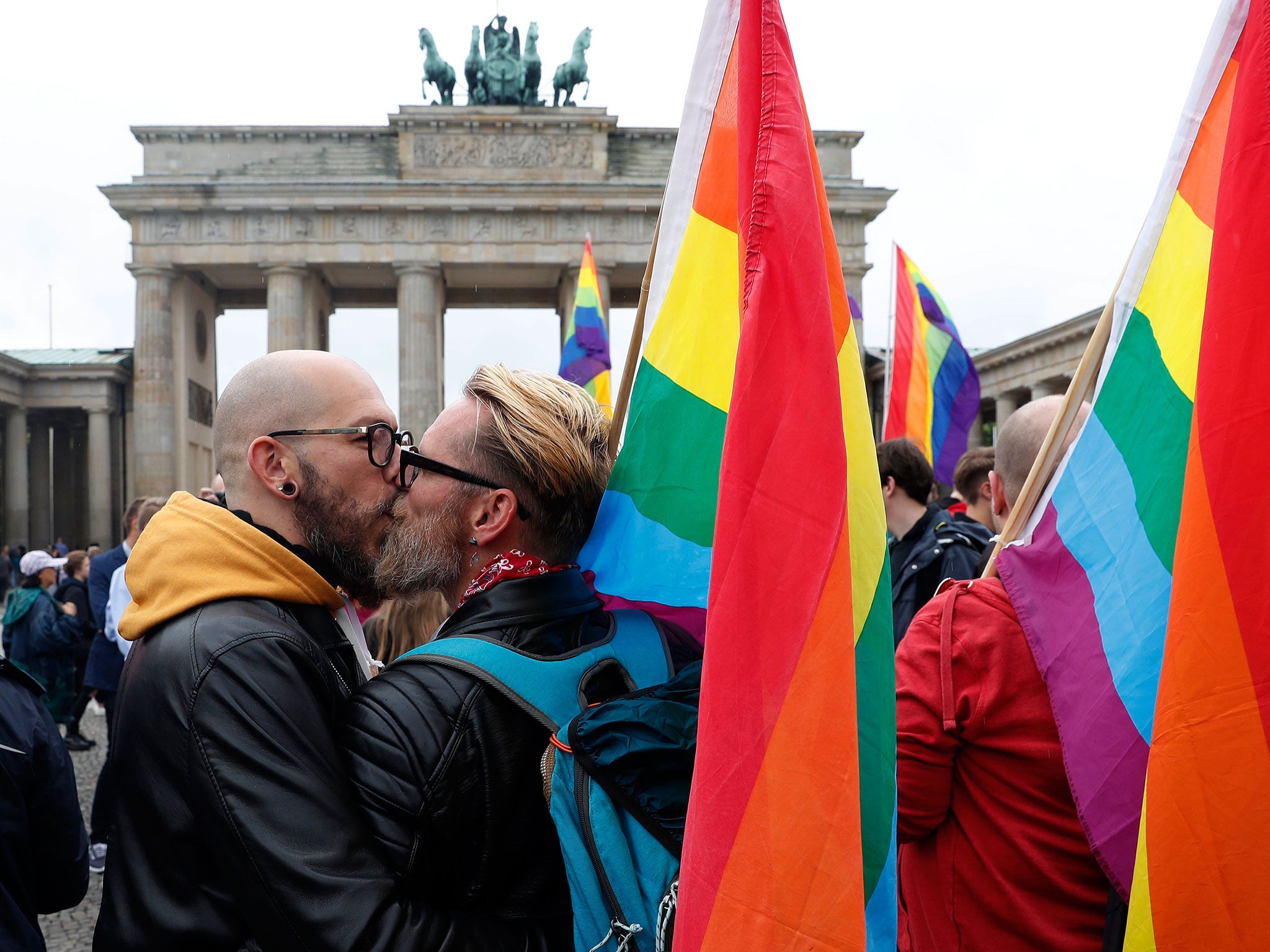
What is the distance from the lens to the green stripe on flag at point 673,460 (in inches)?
77.9

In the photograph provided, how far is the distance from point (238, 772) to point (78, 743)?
8.65 metres

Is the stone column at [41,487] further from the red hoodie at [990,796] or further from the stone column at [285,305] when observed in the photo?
the red hoodie at [990,796]

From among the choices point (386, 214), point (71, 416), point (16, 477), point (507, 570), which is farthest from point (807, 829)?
point (71, 416)

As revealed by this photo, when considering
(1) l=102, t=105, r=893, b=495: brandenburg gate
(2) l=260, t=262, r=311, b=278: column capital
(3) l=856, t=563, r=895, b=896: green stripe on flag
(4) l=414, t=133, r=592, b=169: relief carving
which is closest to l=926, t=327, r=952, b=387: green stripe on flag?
(3) l=856, t=563, r=895, b=896: green stripe on flag

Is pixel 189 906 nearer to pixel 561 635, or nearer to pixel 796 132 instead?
pixel 561 635

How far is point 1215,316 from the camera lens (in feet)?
4.97

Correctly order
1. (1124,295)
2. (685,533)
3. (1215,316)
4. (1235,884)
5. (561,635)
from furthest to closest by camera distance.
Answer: (685,533) → (1124,295) → (561,635) → (1215,316) → (1235,884)

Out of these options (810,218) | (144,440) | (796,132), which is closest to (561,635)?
(810,218)

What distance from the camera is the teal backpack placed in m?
1.44

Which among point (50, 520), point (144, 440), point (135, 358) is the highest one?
point (135, 358)

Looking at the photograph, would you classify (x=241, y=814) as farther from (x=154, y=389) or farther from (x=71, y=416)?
(x=71, y=416)

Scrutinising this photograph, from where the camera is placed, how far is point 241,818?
1397mm

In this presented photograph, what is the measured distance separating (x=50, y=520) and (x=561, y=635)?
41.6 metres

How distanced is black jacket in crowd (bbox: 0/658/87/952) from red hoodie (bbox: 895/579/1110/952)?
2011mm
